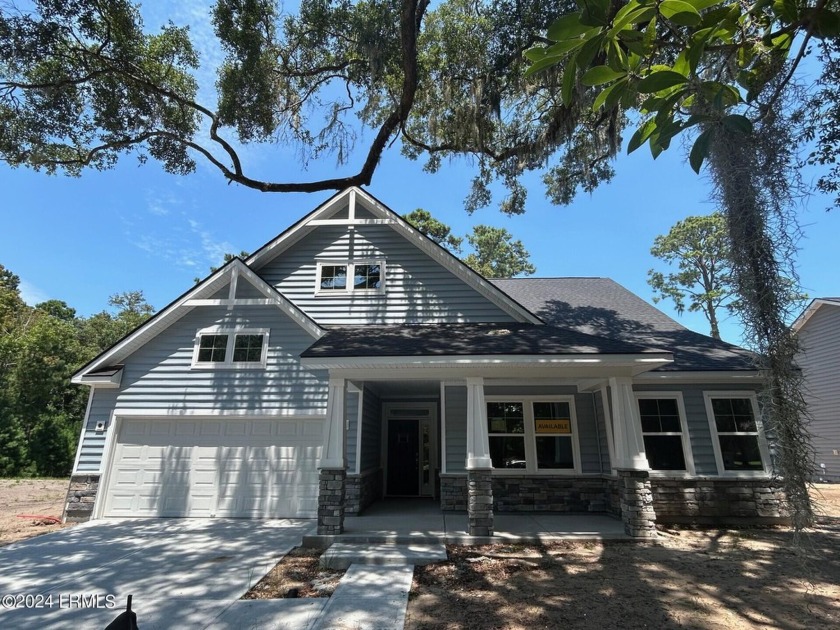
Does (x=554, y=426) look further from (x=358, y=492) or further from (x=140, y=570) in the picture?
(x=140, y=570)

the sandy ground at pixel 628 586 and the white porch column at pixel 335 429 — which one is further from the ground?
the white porch column at pixel 335 429

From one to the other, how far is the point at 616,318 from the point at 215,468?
9.77m

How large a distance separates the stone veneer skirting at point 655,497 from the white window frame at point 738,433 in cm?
15

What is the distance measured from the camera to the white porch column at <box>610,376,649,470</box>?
6.83 meters

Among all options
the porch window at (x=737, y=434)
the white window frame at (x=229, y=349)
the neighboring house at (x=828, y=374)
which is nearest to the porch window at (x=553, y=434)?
the porch window at (x=737, y=434)

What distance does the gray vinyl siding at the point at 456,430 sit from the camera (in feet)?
29.0

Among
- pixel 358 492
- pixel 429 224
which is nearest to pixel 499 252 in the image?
pixel 429 224

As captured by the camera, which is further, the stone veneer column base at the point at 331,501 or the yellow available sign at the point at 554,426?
the yellow available sign at the point at 554,426

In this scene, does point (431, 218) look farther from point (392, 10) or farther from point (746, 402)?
point (746, 402)

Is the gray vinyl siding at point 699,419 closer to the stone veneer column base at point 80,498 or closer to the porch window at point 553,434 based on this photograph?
the porch window at point 553,434

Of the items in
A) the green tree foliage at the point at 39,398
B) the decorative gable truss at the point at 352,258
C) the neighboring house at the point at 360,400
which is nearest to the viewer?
the neighboring house at the point at 360,400

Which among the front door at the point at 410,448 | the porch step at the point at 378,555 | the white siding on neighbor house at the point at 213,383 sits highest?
the white siding on neighbor house at the point at 213,383

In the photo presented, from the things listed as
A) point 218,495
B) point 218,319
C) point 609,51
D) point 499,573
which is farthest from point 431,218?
point 609,51

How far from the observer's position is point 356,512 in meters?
8.38
